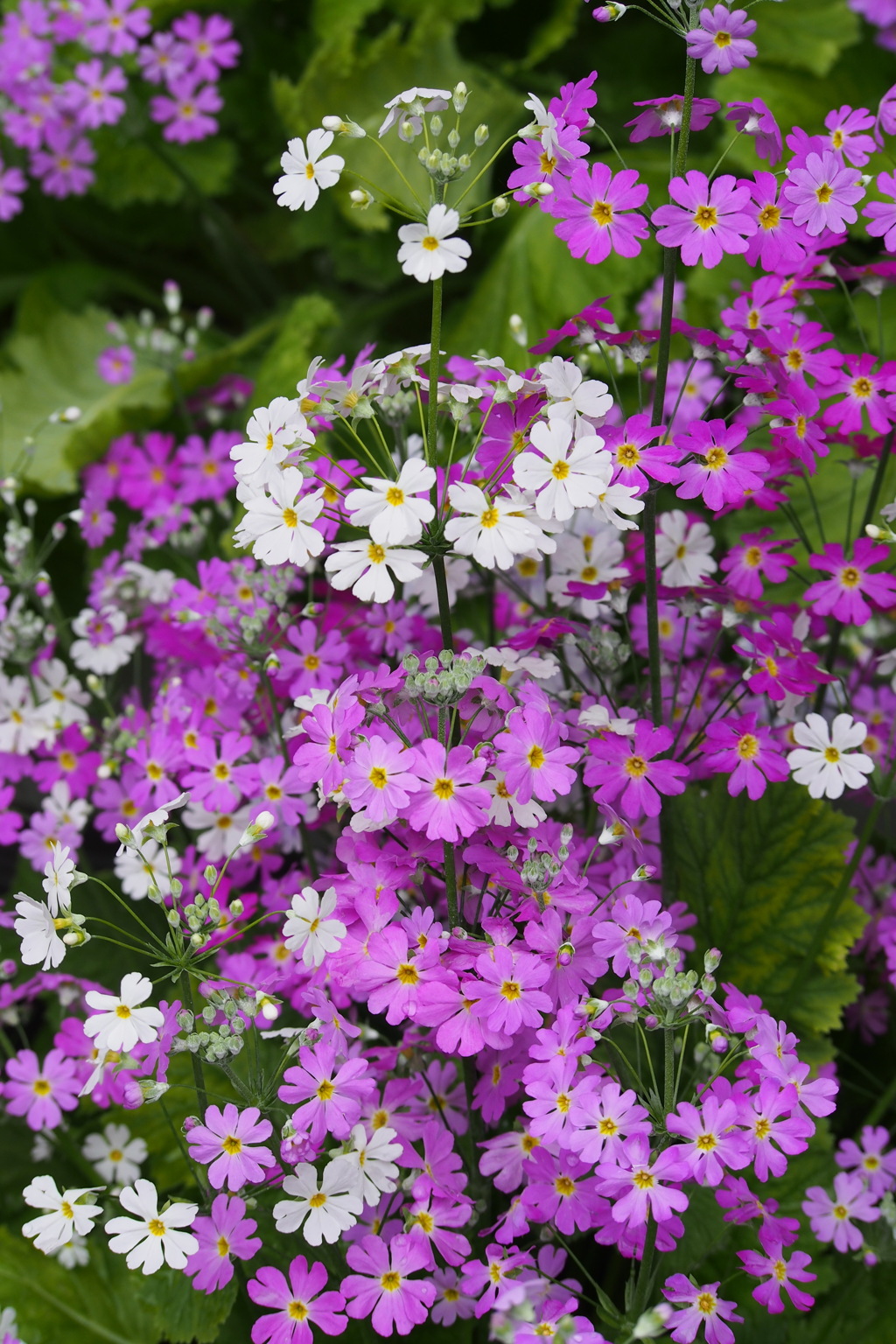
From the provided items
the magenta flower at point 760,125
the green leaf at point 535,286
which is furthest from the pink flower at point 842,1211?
the green leaf at point 535,286

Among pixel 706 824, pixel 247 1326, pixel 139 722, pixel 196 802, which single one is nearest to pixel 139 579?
pixel 139 722

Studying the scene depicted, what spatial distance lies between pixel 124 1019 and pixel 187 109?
78.4 inches

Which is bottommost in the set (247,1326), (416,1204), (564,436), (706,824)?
(247,1326)

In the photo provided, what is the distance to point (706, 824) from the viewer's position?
1521 mm

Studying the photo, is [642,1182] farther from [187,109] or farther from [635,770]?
[187,109]

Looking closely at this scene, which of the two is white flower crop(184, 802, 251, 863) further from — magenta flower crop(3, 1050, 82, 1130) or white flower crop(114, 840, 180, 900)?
magenta flower crop(3, 1050, 82, 1130)

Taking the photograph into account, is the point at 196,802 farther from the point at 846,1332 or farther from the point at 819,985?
the point at 846,1332

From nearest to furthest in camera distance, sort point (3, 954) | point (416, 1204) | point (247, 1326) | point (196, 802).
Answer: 1. point (416, 1204)
2. point (247, 1326)
3. point (196, 802)
4. point (3, 954)

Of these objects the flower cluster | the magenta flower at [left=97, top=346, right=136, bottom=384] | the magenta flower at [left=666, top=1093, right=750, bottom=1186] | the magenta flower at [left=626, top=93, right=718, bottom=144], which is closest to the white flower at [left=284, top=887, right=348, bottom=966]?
the magenta flower at [left=666, top=1093, right=750, bottom=1186]

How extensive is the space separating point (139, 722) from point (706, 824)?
2.58 ft

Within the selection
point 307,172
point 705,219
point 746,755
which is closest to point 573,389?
point 705,219

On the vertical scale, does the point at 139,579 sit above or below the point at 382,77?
below

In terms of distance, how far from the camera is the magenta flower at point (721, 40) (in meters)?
1.03

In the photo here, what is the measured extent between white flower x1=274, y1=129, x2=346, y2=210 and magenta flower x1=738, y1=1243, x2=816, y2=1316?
101 centimetres
